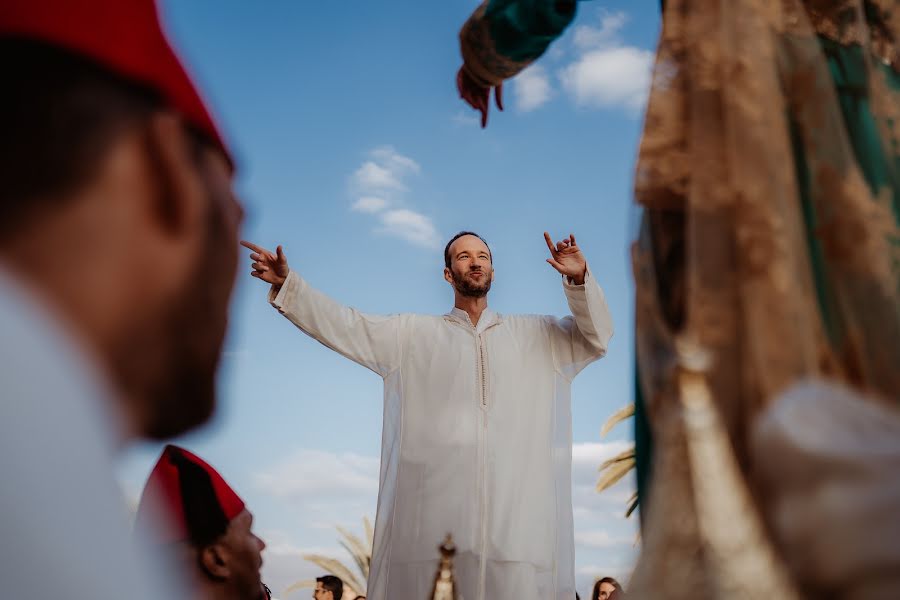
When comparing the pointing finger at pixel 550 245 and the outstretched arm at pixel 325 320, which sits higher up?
the pointing finger at pixel 550 245

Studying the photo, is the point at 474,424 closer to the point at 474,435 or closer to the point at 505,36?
the point at 474,435

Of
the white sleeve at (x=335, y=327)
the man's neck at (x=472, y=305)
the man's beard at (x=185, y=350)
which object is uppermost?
the man's neck at (x=472, y=305)

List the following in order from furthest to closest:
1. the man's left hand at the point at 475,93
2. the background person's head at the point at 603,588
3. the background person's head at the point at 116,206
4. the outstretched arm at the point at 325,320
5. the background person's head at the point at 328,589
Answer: the background person's head at the point at 328,589 < the background person's head at the point at 603,588 < the outstretched arm at the point at 325,320 < the man's left hand at the point at 475,93 < the background person's head at the point at 116,206

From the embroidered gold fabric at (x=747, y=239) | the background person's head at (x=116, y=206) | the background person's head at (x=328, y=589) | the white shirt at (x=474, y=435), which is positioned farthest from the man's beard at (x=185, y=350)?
the background person's head at (x=328, y=589)

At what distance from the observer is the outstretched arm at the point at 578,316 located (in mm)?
4410

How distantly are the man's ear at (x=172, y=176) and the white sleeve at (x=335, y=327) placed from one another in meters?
3.89

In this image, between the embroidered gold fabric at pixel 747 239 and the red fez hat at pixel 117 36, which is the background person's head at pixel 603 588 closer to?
the embroidered gold fabric at pixel 747 239

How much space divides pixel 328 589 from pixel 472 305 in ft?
17.9

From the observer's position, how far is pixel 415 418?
173 inches

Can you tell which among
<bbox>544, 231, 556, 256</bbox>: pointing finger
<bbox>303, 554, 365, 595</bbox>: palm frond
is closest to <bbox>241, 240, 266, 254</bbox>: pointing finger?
<bbox>544, 231, 556, 256</bbox>: pointing finger

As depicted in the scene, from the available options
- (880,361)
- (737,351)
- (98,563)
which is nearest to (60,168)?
(98,563)

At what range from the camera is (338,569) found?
1339 cm

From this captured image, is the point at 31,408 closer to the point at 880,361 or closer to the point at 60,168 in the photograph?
the point at 60,168

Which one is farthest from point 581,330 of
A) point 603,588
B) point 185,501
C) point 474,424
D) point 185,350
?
point 603,588
